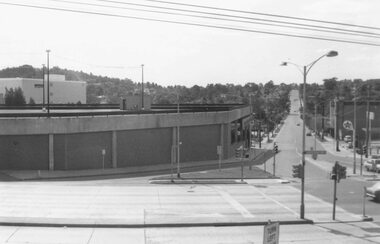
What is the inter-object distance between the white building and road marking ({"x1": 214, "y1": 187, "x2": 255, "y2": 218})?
5553 inches

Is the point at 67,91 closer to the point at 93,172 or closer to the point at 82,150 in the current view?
the point at 82,150

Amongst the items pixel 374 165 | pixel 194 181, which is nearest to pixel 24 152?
pixel 194 181

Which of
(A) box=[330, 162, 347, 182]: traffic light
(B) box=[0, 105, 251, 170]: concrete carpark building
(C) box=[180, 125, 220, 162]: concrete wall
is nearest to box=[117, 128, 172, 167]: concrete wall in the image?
(B) box=[0, 105, 251, 170]: concrete carpark building

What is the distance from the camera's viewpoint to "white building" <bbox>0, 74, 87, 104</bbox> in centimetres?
17150

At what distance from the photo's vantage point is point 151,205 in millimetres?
29359

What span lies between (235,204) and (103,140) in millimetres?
23636

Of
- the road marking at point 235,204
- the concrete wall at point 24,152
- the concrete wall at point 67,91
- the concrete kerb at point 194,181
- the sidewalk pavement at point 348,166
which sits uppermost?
the concrete wall at point 67,91

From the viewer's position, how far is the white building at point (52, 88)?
171500 millimetres

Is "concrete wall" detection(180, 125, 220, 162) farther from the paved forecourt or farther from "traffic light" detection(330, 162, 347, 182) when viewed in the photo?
"traffic light" detection(330, 162, 347, 182)

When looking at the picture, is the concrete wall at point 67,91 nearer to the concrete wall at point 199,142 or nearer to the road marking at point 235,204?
the concrete wall at point 199,142

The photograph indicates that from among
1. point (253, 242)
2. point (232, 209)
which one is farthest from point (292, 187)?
point (253, 242)

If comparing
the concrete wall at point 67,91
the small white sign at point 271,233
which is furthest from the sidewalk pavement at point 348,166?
the concrete wall at point 67,91

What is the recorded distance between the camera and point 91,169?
50219 mm

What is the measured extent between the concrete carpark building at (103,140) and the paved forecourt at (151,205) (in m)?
8.52
